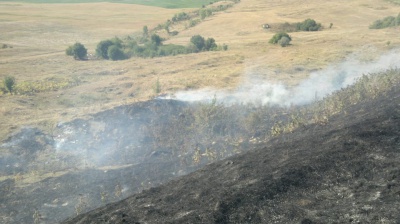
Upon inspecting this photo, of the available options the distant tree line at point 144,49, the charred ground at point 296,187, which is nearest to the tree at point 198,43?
the distant tree line at point 144,49

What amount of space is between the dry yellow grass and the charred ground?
14418mm

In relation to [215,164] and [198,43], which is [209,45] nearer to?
[198,43]

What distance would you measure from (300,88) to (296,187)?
689 inches

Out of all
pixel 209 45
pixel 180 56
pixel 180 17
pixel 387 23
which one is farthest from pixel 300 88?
pixel 180 17

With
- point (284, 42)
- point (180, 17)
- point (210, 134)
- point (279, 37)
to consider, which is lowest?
point (210, 134)

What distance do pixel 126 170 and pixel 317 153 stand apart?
930 centimetres

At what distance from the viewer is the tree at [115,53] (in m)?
46.0

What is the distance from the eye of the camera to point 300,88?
95.5 feet

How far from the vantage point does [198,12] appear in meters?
79.0

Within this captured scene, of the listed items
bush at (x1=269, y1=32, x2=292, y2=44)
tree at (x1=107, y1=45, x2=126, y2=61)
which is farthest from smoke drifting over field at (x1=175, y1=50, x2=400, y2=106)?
tree at (x1=107, y1=45, x2=126, y2=61)

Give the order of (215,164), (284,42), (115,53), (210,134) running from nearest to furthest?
1. (215,164)
2. (210,134)
3. (284,42)
4. (115,53)

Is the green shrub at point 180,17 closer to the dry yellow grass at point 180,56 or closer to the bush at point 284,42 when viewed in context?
the dry yellow grass at point 180,56

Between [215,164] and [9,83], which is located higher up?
[215,164]

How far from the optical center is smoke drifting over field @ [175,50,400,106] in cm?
2762
